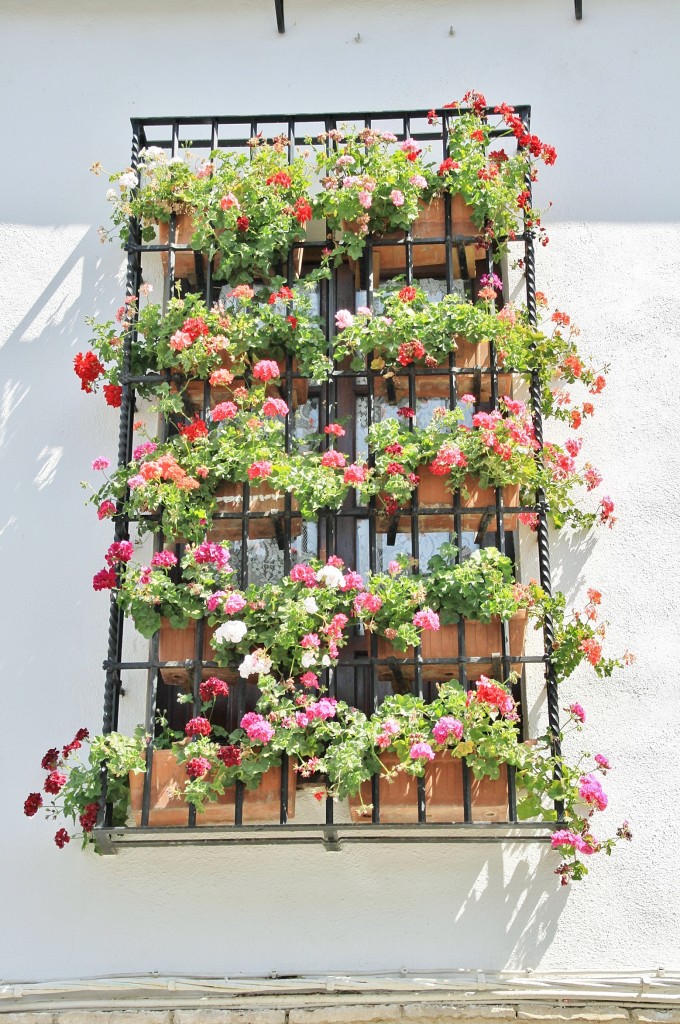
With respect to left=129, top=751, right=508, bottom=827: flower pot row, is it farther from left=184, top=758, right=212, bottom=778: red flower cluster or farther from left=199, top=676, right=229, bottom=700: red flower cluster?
left=199, top=676, right=229, bottom=700: red flower cluster

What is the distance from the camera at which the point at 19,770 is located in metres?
5.14

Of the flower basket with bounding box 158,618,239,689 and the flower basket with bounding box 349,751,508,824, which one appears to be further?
the flower basket with bounding box 158,618,239,689

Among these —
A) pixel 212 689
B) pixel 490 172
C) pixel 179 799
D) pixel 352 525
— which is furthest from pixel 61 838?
pixel 490 172

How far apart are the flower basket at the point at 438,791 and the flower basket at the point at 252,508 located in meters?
0.99

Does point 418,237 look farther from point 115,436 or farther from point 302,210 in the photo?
point 115,436

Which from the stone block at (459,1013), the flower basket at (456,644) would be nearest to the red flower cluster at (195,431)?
the flower basket at (456,644)

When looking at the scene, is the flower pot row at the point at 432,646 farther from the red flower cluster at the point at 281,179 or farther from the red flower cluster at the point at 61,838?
the red flower cluster at the point at 281,179

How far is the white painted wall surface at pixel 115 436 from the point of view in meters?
4.85

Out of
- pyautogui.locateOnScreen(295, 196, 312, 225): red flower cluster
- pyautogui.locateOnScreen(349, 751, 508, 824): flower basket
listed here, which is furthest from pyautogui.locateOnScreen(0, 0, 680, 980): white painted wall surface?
pyautogui.locateOnScreen(295, 196, 312, 225): red flower cluster

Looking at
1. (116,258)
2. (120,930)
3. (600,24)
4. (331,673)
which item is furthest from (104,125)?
(120,930)

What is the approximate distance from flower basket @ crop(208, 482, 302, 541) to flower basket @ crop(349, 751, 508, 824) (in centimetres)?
99

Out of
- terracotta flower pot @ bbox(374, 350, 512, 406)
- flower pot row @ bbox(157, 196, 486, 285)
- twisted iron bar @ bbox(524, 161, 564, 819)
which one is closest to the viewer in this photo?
twisted iron bar @ bbox(524, 161, 564, 819)

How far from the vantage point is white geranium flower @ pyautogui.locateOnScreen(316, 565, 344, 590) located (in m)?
4.84

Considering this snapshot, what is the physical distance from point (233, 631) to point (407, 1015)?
1392mm
